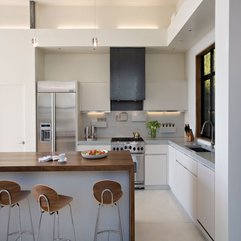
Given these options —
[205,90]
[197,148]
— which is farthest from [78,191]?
[205,90]

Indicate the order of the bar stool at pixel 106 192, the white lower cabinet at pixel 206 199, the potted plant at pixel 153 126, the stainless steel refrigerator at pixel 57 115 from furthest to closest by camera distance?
1. the potted plant at pixel 153 126
2. the stainless steel refrigerator at pixel 57 115
3. the white lower cabinet at pixel 206 199
4. the bar stool at pixel 106 192

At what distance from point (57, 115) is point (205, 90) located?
9.43ft

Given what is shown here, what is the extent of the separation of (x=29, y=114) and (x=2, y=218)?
2.55 m

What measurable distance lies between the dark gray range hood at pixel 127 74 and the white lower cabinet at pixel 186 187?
1.76 m

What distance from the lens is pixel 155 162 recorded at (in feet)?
17.5

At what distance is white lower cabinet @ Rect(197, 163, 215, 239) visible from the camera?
2981 millimetres

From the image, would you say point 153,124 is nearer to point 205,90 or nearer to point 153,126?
point 153,126

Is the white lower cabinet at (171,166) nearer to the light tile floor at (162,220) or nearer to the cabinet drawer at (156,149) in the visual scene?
the cabinet drawer at (156,149)

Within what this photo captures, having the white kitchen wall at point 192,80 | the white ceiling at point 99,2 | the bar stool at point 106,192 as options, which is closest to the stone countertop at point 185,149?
the white kitchen wall at point 192,80

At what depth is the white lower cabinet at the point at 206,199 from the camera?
2981 mm

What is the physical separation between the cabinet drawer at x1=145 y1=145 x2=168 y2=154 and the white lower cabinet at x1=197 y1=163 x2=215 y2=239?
1867 mm

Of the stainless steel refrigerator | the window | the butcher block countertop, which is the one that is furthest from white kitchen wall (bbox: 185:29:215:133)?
the butcher block countertop

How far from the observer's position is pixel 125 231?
3.13m

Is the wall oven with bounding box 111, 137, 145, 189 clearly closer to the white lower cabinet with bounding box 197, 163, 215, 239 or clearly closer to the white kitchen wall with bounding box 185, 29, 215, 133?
the white kitchen wall with bounding box 185, 29, 215, 133
